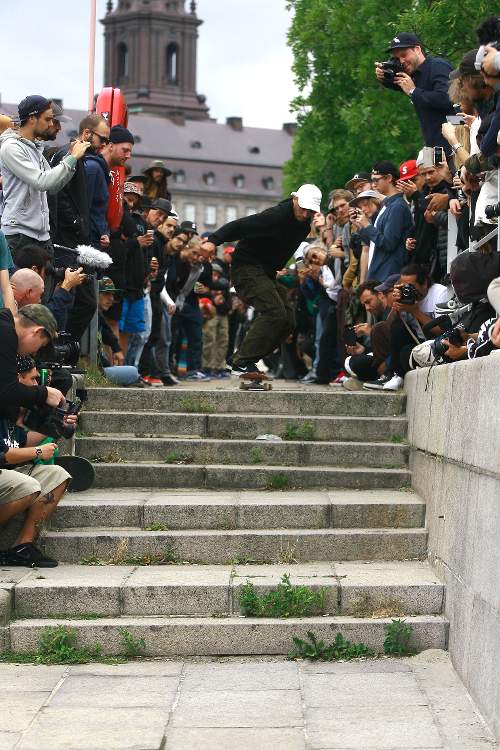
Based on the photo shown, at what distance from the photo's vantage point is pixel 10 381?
27.0 feet

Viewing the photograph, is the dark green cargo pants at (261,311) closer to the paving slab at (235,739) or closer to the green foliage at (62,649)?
the green foliage at (62,649)

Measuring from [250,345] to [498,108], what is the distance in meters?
5.37

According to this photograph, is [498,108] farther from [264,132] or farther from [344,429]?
[264,132]

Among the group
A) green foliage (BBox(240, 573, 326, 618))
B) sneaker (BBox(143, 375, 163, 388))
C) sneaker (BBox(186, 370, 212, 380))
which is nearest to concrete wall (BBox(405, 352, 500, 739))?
green foliage (BBox(240, 573, 326, 618))

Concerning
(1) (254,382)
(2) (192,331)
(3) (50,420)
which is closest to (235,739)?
(3) (50,420)

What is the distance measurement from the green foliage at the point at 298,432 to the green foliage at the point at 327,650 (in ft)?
9.65

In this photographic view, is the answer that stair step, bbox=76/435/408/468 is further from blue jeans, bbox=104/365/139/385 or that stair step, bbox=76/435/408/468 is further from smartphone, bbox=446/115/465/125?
smartphone, bbox=446/115/465/125

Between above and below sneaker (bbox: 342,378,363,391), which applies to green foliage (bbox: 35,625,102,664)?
below

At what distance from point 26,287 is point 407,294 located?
300 cm

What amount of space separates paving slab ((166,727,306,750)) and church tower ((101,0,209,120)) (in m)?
150

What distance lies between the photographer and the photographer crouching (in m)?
8.22

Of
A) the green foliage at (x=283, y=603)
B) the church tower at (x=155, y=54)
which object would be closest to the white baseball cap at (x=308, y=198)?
the green foliage at (x=283, y=603)

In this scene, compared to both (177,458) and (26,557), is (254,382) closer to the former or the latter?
(177,458)

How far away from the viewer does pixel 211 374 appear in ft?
Result: 57.9
